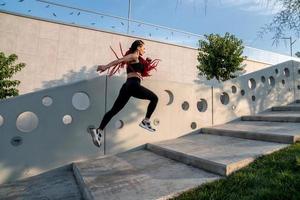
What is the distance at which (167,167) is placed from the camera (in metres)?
3.70

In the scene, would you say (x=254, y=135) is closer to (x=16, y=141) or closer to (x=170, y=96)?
(x=170, y=96)

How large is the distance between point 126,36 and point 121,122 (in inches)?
310

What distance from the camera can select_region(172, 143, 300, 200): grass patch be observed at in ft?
8.05

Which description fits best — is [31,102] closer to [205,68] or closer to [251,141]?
[251,141]

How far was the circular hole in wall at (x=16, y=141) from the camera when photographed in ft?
14.5

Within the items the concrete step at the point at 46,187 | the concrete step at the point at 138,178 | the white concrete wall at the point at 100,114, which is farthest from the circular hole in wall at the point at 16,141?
the concrete step at the point at 138,178

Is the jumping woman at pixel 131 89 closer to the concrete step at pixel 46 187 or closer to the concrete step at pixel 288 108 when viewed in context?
the concrete step at pixel 46 187

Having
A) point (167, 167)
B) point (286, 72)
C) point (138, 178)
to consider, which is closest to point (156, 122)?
point (167, 167)

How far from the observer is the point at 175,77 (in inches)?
532

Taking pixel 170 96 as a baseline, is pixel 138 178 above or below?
below

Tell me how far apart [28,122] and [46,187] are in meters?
1.25


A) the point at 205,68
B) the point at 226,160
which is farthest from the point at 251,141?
the point at 205,68

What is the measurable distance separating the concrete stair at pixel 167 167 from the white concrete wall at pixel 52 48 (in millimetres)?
6514

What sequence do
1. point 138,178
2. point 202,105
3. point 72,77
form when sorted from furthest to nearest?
point 72,77 → point 202,105 → point 138,178
